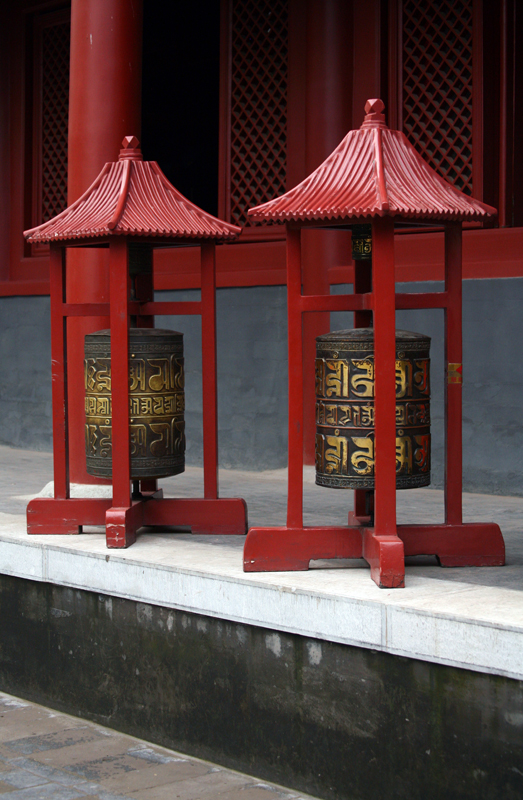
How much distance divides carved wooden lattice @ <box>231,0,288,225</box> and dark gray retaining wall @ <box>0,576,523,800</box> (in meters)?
4.37

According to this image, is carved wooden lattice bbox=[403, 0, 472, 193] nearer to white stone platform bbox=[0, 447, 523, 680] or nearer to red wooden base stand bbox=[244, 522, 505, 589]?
white stone platform bbox=[0, 447, 523, 680]

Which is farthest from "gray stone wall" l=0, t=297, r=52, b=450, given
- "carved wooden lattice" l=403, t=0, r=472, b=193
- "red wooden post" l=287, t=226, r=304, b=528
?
"red wooden post" l=287, t=226, r=304, b=528

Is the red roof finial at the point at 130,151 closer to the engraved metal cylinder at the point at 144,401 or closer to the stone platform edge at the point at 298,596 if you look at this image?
the engraved metal cylinder at the point at 144,401

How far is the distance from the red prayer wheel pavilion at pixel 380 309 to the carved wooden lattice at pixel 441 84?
2782 mm

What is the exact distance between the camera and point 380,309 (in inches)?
166

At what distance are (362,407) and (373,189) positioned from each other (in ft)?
3.11

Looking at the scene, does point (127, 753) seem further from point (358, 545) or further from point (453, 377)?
point (453, 377)

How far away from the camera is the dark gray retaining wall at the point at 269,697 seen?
3.41 metres

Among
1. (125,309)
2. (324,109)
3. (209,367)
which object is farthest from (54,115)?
(125,309)

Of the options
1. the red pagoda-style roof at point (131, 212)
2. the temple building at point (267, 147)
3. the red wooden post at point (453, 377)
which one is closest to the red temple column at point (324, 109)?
the temple building at point (267, 147)

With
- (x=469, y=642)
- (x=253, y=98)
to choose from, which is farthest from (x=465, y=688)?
(x=253, y=98)

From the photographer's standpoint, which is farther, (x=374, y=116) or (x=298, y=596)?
(x=374, y=116)

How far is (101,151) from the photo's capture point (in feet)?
21.4

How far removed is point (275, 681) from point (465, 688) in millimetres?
874
